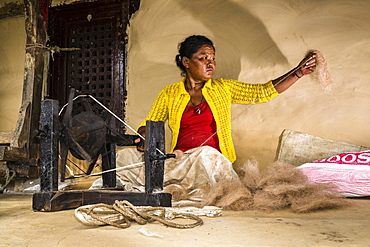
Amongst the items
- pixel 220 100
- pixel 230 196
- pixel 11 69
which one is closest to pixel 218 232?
pixel 230 196

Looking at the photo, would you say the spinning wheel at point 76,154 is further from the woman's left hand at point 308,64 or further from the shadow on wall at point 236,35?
the shadow on wall at point 236,35

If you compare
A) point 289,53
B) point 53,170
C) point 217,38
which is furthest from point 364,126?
point 53,170

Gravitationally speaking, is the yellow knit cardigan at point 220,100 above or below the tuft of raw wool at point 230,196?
above

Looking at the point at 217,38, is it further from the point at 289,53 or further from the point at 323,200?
the point at 323,200

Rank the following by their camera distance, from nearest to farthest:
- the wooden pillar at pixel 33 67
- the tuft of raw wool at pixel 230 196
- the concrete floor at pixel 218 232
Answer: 1. the concrete floor at pixel 218 232
2. the tuft of raw wool at pixel 230 196
3. the wooden pillar at pixel 33 67

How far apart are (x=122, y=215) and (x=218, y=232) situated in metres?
0.47

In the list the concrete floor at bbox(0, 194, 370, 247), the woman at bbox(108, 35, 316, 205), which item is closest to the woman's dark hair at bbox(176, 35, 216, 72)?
the woman at bbox(108, 35, 316, 205)

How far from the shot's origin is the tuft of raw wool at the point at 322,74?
3.04 m

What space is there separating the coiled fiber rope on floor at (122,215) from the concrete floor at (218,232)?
3 cm

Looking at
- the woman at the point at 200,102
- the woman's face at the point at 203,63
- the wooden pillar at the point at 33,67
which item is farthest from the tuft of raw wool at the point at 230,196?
the wooden pillar at the point at 33,67

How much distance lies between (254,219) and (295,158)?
167cm

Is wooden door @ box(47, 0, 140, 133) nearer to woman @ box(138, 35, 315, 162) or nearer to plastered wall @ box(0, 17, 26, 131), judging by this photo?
plastered wall @ box(0, 17, 26, 131)

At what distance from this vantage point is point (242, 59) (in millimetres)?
3691

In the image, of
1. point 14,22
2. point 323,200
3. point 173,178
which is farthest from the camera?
point 14,22
